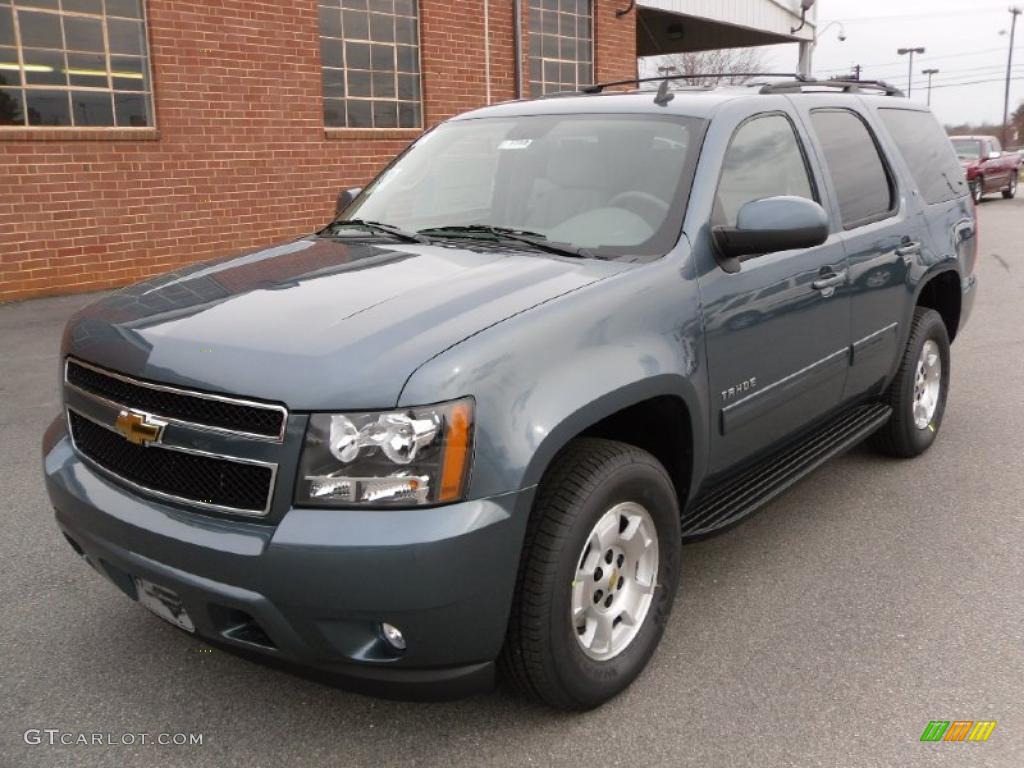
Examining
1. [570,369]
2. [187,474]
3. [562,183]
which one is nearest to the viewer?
Answer: [187,474]

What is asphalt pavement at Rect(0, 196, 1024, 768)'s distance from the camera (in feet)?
8.95

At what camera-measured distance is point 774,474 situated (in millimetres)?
3895

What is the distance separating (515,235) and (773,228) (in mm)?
899

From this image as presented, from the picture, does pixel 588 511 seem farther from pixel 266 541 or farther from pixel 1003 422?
pixel 1003 422

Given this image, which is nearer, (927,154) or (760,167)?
(760,167)

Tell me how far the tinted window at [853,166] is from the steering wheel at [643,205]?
1189 mm

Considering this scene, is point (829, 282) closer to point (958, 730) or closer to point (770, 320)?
point (770, 320)

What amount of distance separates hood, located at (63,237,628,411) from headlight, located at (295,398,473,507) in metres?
0.06

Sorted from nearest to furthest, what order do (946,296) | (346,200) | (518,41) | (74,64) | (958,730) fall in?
1. (958,730)
2. (346,200)
3. (946,296)
4. (74,64)
5. (518,41)

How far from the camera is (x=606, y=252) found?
3275 millimetres

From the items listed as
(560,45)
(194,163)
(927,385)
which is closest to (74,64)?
(194,163)

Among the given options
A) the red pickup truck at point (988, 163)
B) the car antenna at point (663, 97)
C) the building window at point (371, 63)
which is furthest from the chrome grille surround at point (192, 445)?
the red pickup truck at point (988, 163)

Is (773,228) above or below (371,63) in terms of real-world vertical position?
below

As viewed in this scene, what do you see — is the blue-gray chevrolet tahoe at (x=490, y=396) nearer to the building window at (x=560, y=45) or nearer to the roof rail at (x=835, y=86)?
the roof rail at (x=835, y=86)
